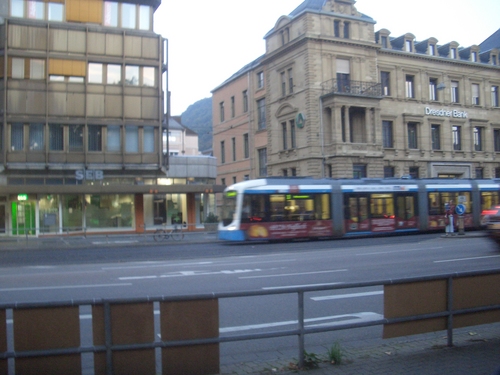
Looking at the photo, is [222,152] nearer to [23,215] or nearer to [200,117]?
[23,215]

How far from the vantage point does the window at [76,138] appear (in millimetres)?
35500

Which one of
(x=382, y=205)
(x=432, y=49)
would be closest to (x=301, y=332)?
(x=382, y=205)

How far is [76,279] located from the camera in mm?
13773

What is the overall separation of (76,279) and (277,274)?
5154 millimetres

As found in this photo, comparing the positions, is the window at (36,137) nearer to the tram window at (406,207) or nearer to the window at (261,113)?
the window at (261,113)

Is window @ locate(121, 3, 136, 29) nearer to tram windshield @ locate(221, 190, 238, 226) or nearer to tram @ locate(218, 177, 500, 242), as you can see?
tram @ locate(218, 177, 500, 242)

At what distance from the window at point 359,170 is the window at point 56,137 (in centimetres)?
2170

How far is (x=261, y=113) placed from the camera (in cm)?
5031

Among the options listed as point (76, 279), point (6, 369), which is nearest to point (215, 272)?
point (76, 279)

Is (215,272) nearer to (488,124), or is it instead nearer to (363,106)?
(363,106)

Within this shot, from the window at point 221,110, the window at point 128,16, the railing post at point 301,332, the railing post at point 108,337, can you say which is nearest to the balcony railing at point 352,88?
the window at point 128,16

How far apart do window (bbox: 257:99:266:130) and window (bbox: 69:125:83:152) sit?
19.0 metres

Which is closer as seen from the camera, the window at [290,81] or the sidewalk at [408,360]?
the sidewalk at [408,360]

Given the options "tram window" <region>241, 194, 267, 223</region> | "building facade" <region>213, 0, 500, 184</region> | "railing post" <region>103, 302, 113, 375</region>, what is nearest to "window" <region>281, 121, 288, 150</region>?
"building facade" <region>213, 0, 500, 184</region>
